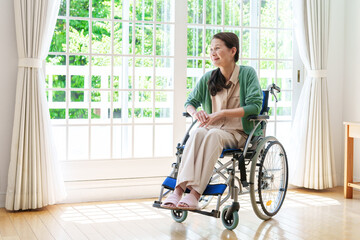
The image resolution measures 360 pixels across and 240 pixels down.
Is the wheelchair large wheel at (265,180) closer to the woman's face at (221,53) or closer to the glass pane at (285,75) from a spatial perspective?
the woman's face at (221,53)

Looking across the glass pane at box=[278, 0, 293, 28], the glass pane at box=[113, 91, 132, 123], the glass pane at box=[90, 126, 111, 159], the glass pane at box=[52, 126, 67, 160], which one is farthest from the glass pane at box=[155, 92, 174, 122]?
the glass pane at box=[278, 0, 293, 28]

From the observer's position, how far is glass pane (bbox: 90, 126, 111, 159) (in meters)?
4.06

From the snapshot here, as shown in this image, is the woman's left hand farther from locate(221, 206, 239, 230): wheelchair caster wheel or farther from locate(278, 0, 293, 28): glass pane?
locate(278, 0, 293, 28): glass pane

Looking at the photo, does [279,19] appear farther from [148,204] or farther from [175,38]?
[148,204]

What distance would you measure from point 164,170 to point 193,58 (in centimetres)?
101

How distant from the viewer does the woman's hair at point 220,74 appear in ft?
11.0

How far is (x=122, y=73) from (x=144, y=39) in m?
0.35

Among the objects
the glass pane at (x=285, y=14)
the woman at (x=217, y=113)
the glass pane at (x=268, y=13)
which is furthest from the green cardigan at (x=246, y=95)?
the glass pane at (x=285, y=14)

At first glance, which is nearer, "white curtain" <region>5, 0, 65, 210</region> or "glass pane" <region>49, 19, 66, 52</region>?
"white curtain" <region>5, 0, 65, 210</region>

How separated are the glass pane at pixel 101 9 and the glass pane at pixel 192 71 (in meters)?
0.82

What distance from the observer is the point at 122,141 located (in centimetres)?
417

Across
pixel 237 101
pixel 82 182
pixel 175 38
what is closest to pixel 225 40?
pixel 237 101

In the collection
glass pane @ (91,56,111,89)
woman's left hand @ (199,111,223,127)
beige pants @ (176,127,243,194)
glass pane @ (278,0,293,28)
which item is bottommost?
beige pants @ (176,127,243,194)

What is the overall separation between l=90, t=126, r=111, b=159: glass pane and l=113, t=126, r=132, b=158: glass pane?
0.06m
